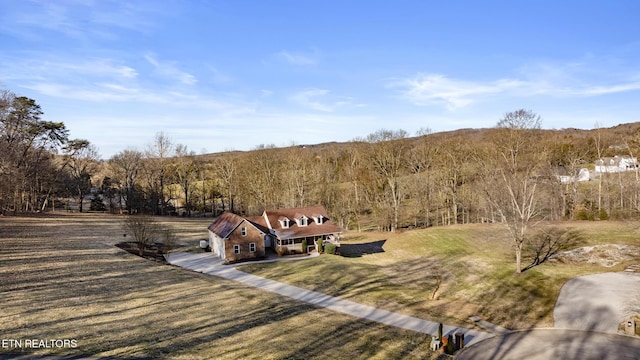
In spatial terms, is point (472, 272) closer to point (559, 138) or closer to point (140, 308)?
point (140, 308)

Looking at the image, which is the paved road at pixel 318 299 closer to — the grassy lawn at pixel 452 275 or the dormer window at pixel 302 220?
the grassy lawn at pixel 452 275

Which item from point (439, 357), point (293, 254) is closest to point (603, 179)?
point (293, 254)

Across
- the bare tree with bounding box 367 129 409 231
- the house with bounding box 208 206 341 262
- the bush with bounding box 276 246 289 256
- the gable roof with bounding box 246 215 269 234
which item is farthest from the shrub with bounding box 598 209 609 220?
the gable roof with bounding box 246 215 269 234

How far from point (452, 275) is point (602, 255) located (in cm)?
1295

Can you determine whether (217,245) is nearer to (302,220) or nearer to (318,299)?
(302,220)

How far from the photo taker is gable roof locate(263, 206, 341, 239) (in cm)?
4147

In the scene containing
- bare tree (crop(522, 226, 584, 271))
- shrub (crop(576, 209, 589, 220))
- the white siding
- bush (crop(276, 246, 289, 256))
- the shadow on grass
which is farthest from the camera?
shrub (crop(576, 209, 589, 220))

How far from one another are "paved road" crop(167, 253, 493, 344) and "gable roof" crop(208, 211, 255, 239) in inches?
109

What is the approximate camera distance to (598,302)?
24.2 meters

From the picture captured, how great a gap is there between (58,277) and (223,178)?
154 ft

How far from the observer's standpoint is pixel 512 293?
88.1 ft

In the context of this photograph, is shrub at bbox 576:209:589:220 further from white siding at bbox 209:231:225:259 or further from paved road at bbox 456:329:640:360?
white siding at bbox 209:231:225:259

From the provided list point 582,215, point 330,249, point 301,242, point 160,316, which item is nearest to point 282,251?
point 301,242

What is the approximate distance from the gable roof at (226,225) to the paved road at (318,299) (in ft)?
9.05
